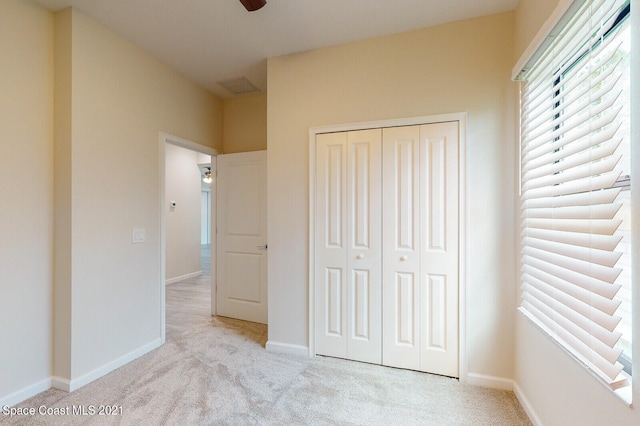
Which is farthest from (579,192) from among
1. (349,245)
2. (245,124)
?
(245,124)

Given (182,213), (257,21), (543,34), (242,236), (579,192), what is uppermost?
(257,21)

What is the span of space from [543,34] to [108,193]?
10.4ft

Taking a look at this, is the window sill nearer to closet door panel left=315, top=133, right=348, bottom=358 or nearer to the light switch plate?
closet door panel left=315, top=133, right=348, bottom=358

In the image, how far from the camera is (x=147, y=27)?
237 cm

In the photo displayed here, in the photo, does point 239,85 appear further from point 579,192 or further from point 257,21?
point 579,192

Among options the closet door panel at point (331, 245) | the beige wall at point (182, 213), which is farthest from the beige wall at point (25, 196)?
the beige wall at point (182, 213)

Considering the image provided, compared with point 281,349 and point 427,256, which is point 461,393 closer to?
point 427,256

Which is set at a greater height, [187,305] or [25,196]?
[25,196]

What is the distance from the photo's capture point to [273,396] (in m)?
2.02

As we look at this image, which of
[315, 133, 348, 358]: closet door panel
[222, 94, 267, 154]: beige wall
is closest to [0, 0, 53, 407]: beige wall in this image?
[222, 94, 267, 154]: beige wall

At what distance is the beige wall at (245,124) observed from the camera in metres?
3.64

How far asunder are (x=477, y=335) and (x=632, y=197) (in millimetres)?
1532

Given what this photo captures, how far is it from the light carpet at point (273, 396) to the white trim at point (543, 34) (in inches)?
87.2

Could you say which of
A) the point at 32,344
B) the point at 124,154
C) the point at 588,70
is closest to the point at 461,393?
the point at 588,70
